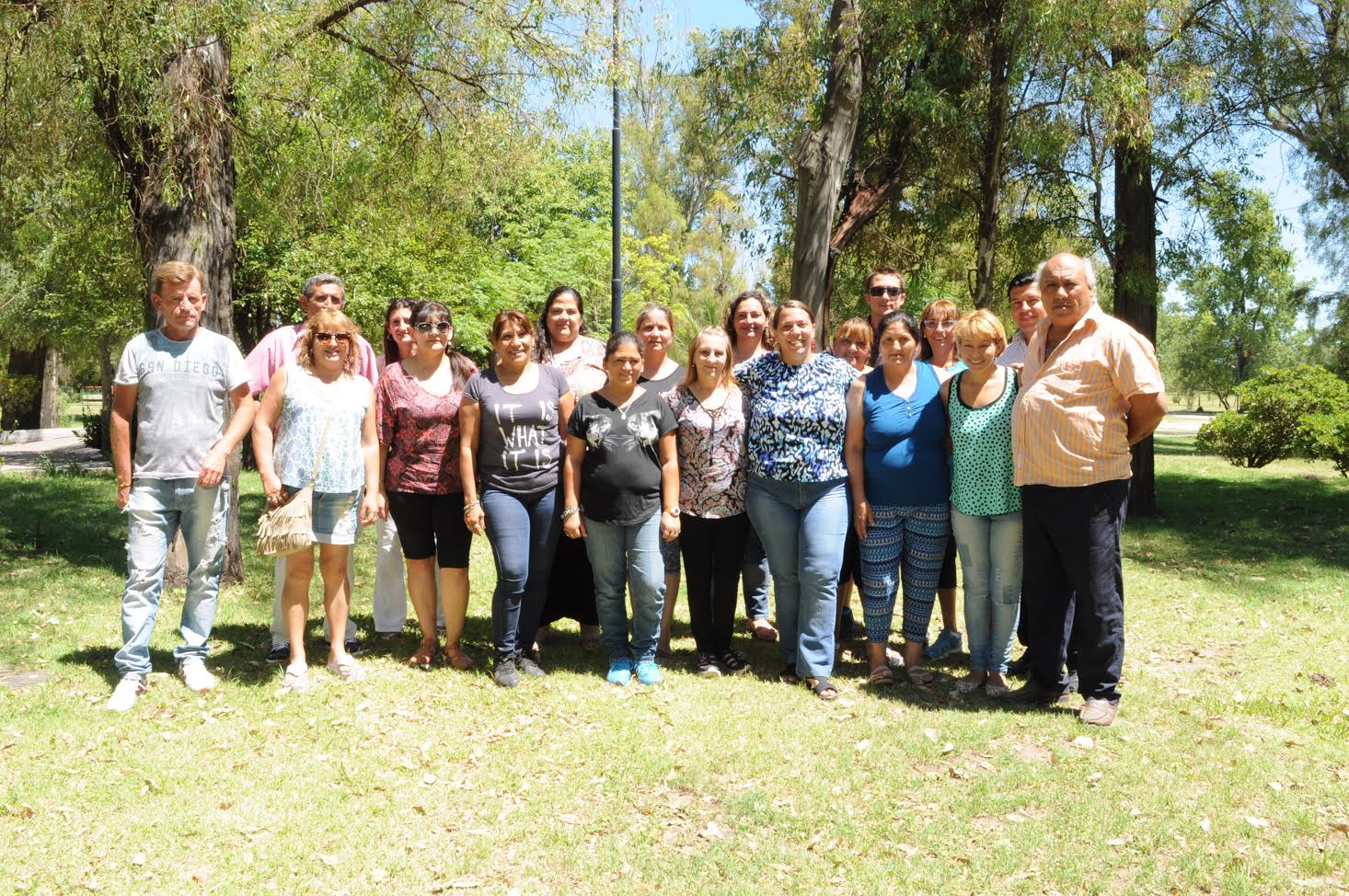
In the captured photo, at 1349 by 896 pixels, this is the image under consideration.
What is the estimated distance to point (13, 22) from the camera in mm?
6609

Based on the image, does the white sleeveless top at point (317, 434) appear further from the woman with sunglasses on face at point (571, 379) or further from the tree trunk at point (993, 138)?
the tree trunk at point (993, 138)

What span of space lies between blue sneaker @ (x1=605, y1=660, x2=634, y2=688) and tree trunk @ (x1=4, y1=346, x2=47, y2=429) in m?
27.1

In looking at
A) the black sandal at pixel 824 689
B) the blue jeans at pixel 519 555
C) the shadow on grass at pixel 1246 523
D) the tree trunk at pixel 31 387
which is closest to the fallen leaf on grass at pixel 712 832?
the black sandal at pixel 824 689

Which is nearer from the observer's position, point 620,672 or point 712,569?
point 620,672

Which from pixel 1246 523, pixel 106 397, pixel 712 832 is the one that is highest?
pixel 106 397

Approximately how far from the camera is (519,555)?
522cm

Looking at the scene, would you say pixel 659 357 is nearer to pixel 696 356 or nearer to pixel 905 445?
pixel 696 356

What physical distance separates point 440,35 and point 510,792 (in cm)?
686

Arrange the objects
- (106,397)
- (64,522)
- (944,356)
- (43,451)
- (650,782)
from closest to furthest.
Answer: (650,782)
(944,356)
(64,522)
(106,397)
(43,451)

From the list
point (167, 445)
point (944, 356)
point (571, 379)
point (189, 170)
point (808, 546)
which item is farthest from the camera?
point (189, 170)

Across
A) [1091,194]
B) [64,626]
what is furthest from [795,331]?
[1091,194]

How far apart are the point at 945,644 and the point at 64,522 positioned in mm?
9525

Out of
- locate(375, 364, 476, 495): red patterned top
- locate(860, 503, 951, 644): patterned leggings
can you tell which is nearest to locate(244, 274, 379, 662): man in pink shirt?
locate(375, 364, 476, 495): red patterned top

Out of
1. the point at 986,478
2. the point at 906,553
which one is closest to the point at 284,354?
the point at 906,553
